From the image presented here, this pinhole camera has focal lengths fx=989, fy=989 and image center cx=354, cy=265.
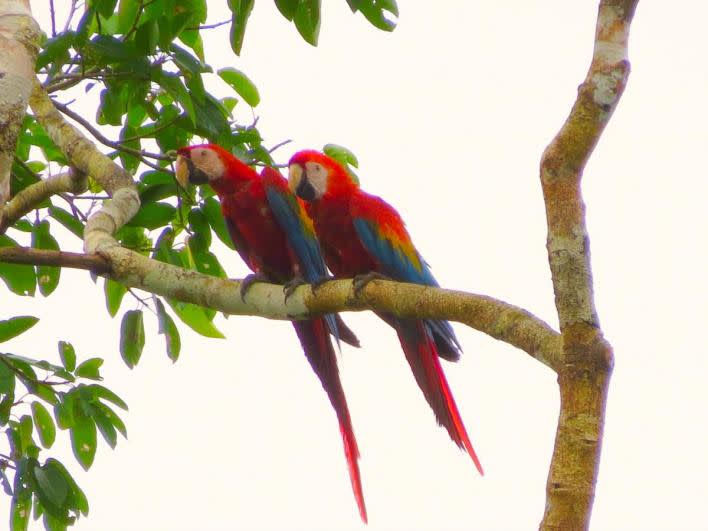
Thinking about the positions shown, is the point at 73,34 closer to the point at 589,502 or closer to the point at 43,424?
the point at 43,424

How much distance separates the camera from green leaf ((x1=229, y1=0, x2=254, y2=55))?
2129 millimetres

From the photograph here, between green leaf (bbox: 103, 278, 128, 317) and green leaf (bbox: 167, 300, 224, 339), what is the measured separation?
19cm

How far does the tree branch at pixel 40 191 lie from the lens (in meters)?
2.24

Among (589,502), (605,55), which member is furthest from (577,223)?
(589,502)

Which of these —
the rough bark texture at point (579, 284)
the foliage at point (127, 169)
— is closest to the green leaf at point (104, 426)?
the foliage at point (127, 169)

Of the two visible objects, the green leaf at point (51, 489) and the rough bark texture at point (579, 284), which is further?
the green leaf at point (51, 489)

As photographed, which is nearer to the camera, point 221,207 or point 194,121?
point 194,121

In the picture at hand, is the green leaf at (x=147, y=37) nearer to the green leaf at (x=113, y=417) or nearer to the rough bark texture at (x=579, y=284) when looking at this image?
the green leaf at (x=113, y=417)

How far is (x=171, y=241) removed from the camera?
8.34 feet

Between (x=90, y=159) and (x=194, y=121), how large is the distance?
0.96 ft

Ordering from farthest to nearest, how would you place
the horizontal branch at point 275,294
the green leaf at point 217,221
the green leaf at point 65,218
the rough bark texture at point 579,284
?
1. the green leaf at point 217,221
2. the green leaf at point 65,218
3. the horizontal branch at point 275,294
4. the rough bark texture at point 579,284

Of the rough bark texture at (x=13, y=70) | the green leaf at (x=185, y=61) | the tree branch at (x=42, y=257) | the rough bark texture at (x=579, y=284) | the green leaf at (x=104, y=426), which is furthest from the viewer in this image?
the green leaf at (x=104, y=426)

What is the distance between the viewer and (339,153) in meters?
2.56

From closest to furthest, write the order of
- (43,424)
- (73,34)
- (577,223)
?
(577,223) < (73,34) < (43,424)
